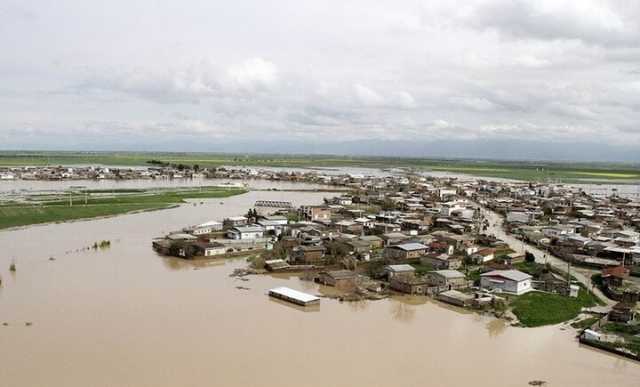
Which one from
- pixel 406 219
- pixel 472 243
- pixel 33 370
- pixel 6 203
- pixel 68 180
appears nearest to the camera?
pixel 33 370

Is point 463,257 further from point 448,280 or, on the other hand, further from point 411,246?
point 448,280

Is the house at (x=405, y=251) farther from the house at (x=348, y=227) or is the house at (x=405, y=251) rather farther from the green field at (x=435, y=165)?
the green field at (x=435, y=165)

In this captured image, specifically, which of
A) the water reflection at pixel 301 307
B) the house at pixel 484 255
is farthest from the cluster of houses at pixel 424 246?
the water reflection at pixel 301 307

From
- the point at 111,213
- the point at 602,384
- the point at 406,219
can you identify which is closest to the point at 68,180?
the point at 111,213

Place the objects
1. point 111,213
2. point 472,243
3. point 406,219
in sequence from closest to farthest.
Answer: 1. point 472,243
2. point 406,219
3. point 111,213

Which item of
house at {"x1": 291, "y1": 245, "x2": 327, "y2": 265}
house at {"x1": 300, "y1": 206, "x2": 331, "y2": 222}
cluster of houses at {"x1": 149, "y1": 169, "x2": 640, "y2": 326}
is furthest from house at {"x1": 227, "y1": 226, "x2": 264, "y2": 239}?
house at {"x1": 300, "y1": 206, "x2": 331, "y2": 222}

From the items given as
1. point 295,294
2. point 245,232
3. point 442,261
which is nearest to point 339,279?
point 295,294

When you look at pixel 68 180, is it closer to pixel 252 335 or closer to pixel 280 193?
pixel 280 193

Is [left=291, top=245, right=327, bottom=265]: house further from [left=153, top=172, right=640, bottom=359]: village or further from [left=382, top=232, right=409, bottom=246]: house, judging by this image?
[left=382, top=232, right=409, bottom=246]: house
